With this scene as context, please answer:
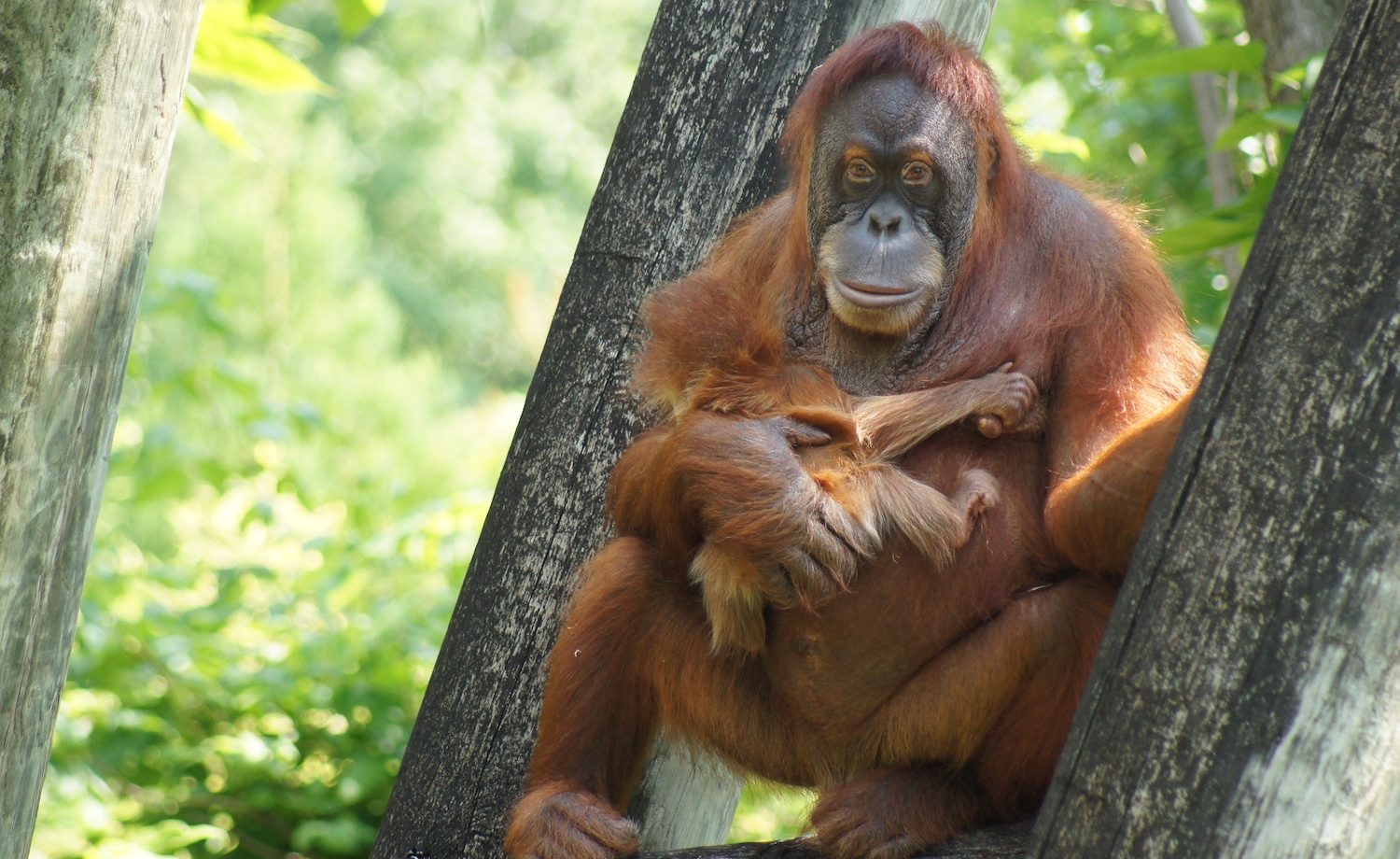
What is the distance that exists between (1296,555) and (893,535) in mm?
944

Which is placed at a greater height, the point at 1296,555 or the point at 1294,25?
the point at 1294,25

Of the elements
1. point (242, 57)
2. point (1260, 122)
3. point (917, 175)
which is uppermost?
point (1260, 122)

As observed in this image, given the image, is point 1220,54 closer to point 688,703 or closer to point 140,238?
point 688,703

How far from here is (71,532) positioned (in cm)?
227

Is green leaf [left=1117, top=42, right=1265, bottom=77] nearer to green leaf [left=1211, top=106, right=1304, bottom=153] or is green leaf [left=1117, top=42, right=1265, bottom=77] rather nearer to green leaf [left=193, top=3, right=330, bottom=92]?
green leaf [left=1211, top=106, right=1304, bottom=153]

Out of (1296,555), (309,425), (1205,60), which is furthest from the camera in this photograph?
(309,425)

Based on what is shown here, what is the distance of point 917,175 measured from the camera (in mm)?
2326

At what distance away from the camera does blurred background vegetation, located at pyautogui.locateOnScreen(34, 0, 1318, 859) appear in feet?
13.4

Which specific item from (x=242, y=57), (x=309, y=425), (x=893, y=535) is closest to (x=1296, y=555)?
(x=893, y=535)

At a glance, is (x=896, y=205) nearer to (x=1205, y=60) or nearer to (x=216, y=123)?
(x=1205, y=60)

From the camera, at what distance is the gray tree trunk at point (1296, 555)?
51.3 inches

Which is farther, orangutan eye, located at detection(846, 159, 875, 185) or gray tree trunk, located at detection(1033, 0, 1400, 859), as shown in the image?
orangutan eye, located at detection(846, 159, 875, 185)

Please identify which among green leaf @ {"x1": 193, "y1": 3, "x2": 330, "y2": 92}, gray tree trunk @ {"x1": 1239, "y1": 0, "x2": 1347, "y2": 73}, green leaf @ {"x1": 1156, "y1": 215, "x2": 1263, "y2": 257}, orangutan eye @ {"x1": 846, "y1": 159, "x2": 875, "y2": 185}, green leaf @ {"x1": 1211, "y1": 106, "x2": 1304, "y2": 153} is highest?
gray tree trunk @ {"x1": 1239, "y1": 0, "x2": 1347, "y2": 73}

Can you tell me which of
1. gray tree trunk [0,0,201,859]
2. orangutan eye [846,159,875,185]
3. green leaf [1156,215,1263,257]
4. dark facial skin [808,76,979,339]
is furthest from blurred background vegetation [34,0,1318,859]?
gray tree trunk [0,0,201,859]
